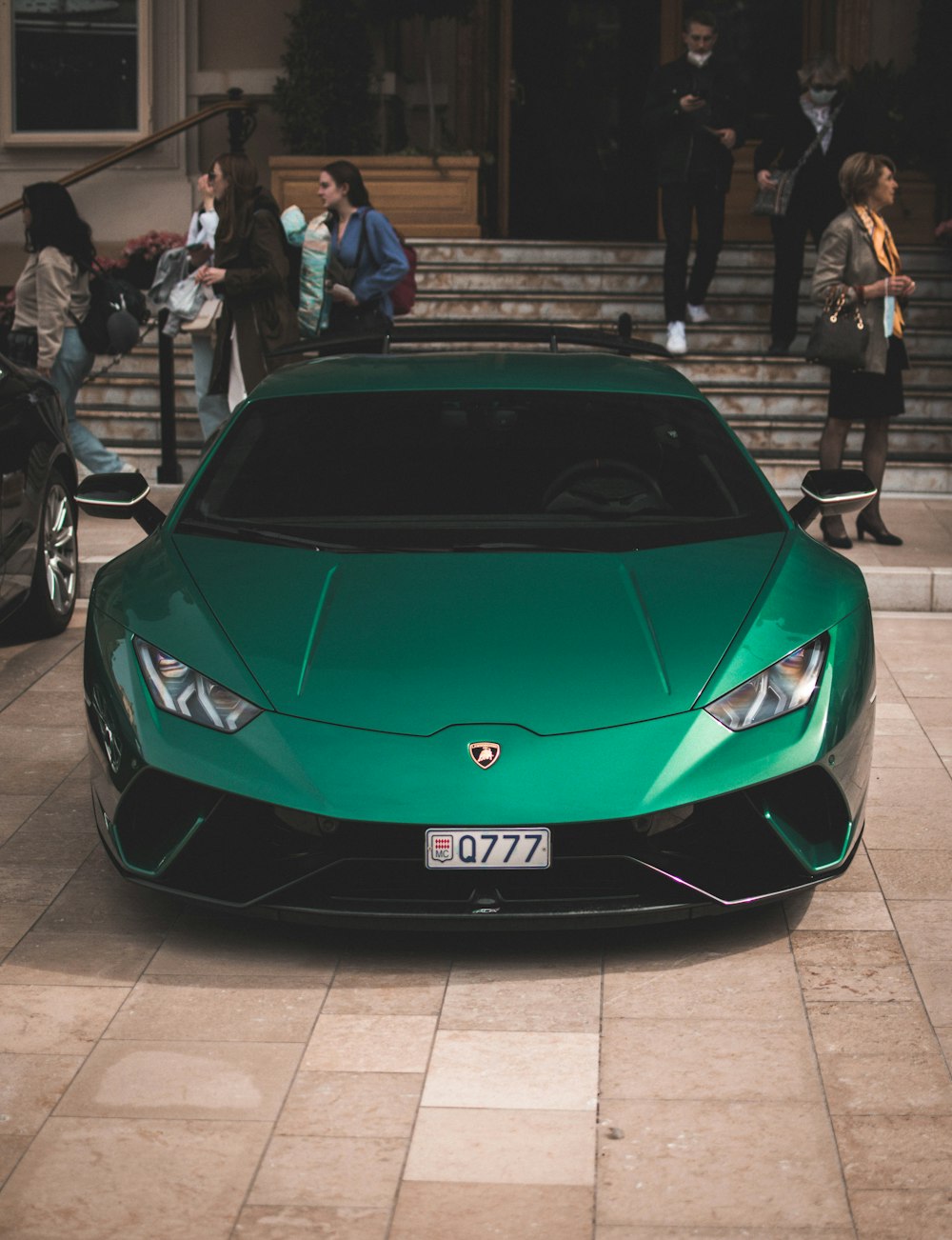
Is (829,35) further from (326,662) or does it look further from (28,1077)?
(28,1077)

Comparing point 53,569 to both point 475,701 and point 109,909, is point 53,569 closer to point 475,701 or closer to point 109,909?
point 109,909

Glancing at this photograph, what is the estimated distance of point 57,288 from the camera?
10266mm

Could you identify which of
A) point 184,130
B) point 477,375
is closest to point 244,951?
point 477,375

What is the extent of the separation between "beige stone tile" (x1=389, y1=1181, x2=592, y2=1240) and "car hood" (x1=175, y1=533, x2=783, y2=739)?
123cm

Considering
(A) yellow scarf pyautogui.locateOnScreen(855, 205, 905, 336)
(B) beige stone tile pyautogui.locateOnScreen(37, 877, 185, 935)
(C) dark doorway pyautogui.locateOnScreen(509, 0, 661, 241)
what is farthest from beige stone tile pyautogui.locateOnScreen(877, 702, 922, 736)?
(C) dark doorway pyautogui.locateOnScreen(509, 0, 661, 241)

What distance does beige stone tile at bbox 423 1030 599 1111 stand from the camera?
376 centimetres

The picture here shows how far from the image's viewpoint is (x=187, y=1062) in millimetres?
3941

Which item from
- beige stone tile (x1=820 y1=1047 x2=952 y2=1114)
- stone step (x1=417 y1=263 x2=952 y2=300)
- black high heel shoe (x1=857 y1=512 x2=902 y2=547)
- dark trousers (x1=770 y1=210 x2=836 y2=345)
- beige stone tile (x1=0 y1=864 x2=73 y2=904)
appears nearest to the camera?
beige stone tile (x1=820 y1=1047 x2=952 y2=1114)

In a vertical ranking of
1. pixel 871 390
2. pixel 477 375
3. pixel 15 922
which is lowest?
pixel 15 922

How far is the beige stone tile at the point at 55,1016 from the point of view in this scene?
4.05 meters

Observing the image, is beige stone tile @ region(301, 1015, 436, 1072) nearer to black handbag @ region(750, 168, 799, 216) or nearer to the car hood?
the car hood

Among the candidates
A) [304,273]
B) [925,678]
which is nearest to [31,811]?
[925,678]

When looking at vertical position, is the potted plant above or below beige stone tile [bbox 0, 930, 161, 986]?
above

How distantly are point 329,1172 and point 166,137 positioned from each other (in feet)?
43.0
